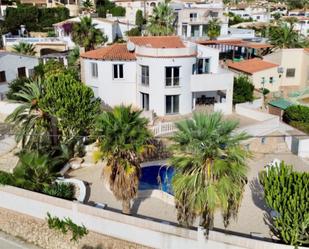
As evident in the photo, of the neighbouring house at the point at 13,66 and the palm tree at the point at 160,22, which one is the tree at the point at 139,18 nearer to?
the palm tree at the point at 160,22

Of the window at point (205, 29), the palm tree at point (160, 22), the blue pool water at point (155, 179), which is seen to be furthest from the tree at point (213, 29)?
the blue pool water at point (155, 179)

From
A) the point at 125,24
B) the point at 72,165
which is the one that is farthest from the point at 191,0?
the point at 72,165

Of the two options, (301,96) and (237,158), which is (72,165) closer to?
(237,158)

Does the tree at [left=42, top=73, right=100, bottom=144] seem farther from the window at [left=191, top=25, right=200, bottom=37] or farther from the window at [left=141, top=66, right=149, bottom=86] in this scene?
the window at [left=191, top=25, right=200, bottom=37]

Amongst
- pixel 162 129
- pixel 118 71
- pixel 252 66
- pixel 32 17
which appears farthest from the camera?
pixel 32 17

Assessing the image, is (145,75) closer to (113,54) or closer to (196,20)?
(113,54)

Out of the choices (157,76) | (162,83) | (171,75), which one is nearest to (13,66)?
(157,76)

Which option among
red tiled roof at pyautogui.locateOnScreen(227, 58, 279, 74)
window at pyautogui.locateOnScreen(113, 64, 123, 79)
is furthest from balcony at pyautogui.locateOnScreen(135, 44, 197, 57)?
red tiled roof at pyautogui.locateOnScreen(227, 58, 279, 74)
